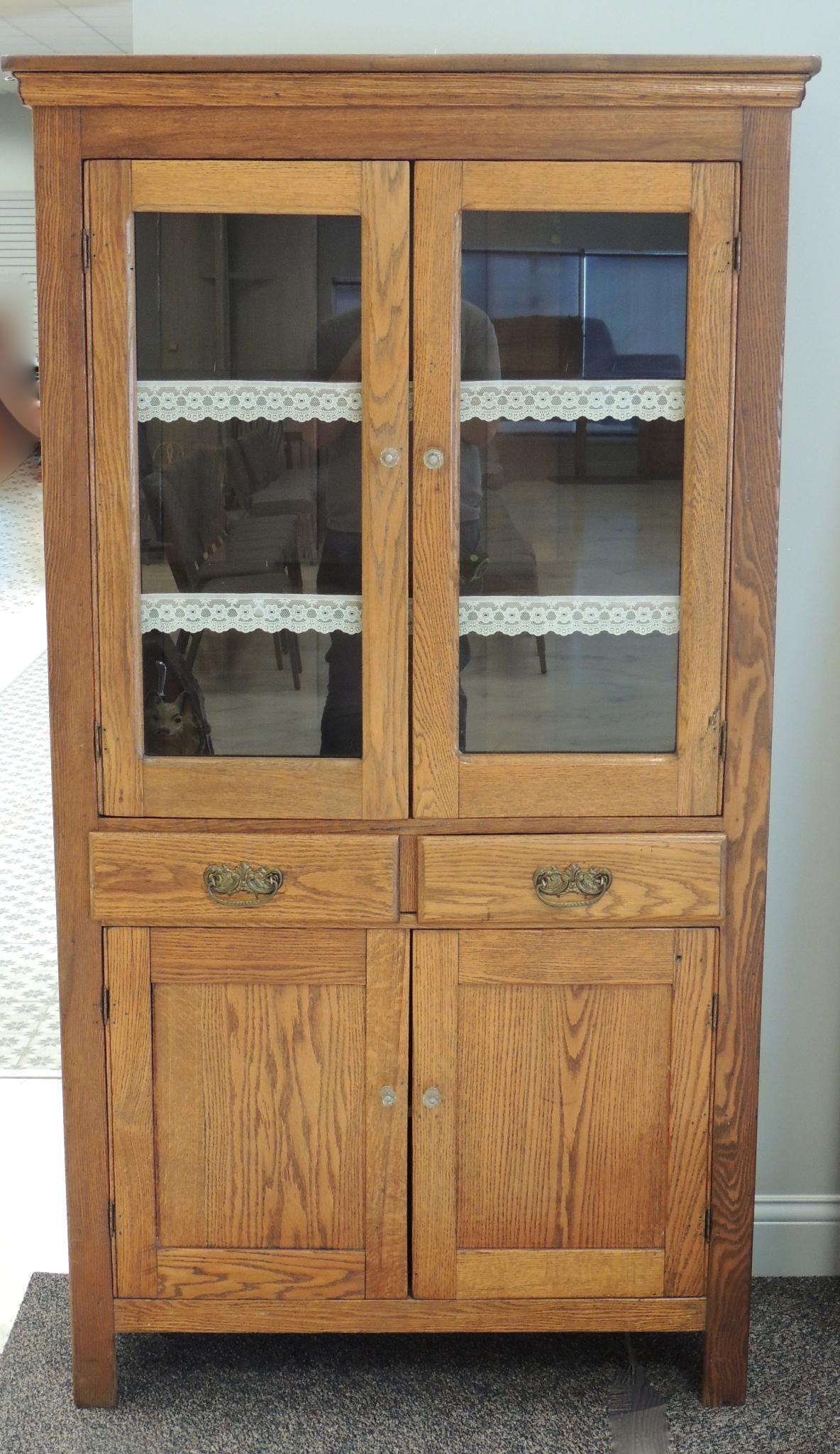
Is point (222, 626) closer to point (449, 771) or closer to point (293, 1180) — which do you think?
point (449, 771)

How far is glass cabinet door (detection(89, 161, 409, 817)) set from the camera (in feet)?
5.62

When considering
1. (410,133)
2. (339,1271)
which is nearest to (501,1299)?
(339,1271)

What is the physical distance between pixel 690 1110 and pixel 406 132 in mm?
1323

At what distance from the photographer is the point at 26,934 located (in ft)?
12.2

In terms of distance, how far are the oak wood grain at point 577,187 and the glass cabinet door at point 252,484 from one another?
0.32 feet

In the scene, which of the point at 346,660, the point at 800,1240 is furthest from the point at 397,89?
the point at 800,1240

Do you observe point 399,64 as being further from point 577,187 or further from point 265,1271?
point 265,1271

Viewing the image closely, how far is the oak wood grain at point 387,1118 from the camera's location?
1859 mm

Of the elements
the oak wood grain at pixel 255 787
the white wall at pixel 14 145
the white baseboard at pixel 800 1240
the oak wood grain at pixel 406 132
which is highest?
the white wall at pixel 14 145

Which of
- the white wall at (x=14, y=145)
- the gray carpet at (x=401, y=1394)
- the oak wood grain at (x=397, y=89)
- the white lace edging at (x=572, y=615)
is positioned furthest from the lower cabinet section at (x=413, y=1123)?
the white wall at (x=14, y=145)

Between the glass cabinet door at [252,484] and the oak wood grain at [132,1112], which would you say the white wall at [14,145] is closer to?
the glass cabinet door at [252,484]

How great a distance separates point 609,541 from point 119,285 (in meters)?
0.70

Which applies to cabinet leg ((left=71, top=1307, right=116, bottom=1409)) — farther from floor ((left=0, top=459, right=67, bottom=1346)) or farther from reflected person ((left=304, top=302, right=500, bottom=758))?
reflected person ((left=304, top=302, right=500, bottom=758))

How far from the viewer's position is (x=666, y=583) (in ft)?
5.95
